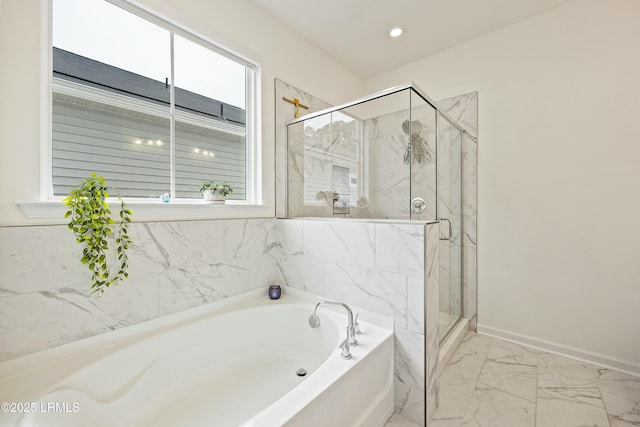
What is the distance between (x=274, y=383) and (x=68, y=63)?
2.07 m

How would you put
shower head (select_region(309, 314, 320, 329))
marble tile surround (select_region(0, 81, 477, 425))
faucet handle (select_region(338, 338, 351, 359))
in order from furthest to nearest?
shower head (select_region(309, 314, 320, 329)) < faucet handle (select_region(338, 338, 351, 359)) < marble tile surround (select_region(0, 81, 477, 425))

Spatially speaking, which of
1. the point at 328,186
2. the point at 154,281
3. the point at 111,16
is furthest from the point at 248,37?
the point at 154,281

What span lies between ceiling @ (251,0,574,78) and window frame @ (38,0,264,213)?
0.58 meters

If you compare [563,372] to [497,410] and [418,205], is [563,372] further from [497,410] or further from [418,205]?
[418,205]

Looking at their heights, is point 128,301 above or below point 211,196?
below

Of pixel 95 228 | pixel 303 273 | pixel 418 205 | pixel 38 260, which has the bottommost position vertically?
pixel 303 273

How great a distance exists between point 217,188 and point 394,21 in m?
2.00

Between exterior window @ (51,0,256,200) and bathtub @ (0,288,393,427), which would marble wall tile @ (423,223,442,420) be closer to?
bathtub @ (0,288,393,427)

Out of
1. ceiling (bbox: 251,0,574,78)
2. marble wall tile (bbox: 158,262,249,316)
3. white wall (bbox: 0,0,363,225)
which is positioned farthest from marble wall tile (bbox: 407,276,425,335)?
ceiling (bbox: 251,0,574,78)

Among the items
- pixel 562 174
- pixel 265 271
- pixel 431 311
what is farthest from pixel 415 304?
pixel 562 174

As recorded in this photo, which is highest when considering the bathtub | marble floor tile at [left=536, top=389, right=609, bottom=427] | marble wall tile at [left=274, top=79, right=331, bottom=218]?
marble wall tile at [left=274, top=79, right=331, bottom=218]

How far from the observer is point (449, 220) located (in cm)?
218

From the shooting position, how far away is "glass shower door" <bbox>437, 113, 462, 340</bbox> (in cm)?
195

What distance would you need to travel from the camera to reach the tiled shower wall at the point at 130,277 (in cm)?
113
